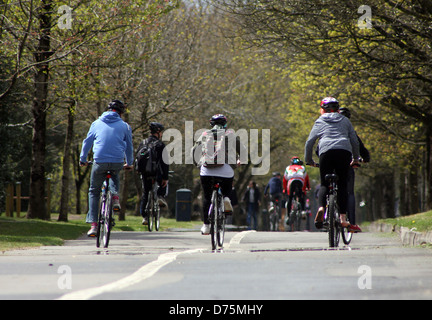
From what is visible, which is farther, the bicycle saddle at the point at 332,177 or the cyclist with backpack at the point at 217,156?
the cyclist with backpack at the point at 217,156

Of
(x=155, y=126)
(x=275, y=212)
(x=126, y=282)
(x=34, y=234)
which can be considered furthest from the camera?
(x=275, y=212)

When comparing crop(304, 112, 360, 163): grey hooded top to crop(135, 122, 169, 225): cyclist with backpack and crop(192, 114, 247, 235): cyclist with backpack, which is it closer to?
crop(192, 114, 247, 235): cyclist with backpack

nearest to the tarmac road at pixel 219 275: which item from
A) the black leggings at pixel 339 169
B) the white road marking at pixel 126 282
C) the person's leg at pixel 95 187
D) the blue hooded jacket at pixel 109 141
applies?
the white road marking at pixel 126 282

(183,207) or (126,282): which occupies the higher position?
(183,207)

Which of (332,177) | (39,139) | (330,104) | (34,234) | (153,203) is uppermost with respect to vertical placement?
(39,139)

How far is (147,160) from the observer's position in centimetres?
1611

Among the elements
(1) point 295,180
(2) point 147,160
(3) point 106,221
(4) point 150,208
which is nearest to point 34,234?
(4) point 150,208

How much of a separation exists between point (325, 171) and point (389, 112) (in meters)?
18.6

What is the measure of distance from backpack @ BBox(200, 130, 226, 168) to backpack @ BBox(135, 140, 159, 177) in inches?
200

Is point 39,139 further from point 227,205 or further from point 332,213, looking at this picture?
point 332,213

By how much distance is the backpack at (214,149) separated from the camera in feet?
36.2

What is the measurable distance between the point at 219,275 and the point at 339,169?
4060 mm

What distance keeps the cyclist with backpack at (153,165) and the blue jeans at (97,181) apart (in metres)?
4.48

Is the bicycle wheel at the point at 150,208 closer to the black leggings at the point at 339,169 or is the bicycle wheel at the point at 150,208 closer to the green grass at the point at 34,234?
the green grass at the point at 34,234
